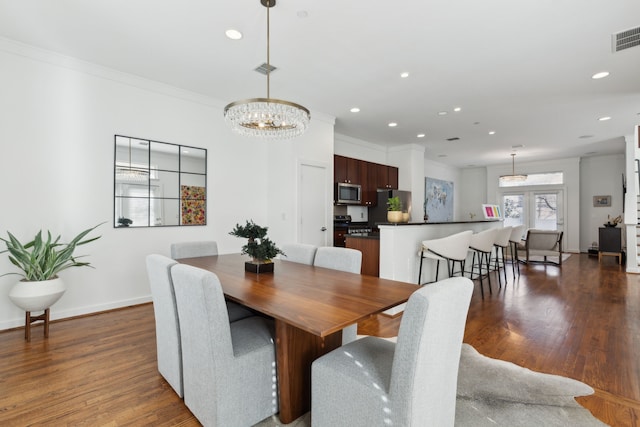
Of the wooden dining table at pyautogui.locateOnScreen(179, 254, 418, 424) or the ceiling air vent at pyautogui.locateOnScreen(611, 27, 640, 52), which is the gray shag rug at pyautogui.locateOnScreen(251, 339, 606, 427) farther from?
the ceiling air vent at pyautogui.locateOnScreen(611, 27, 640, 52)

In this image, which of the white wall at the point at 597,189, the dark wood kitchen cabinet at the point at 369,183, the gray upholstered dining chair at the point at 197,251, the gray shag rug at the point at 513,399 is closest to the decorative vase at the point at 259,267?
the gray upholstered dining chair at the point at 197,251

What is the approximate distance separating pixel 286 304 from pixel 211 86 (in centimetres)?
343

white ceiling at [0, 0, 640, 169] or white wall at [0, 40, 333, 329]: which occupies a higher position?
white ceiling at [0, 0, 640, 169]

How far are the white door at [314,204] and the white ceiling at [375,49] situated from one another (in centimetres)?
98

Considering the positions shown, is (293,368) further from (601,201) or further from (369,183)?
(601,201)

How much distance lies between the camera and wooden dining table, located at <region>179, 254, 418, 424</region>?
1.34 m

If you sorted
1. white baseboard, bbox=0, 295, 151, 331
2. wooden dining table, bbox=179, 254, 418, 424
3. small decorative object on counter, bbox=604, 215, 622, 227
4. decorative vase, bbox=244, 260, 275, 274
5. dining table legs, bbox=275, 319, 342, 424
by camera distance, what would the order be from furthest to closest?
small decorative object on counter, bbox=604, 215, 622, 227, white baseboard, bbox=0, 295, 151, 331, decorative vase, bbox=244, 260, 275, 274, dining table legs, bbox=275, 319, 342, 424, wooden dining table, bbox=179, 254, 418, 424

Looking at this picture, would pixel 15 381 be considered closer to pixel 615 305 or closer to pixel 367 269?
pixel 367 269

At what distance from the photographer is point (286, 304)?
4.86ft

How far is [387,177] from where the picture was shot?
7.07 metres

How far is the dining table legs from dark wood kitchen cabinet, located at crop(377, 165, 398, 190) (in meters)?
5.40

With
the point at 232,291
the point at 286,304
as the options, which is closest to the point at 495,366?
the point at 286,304

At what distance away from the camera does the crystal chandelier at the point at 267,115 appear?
7.76 ft

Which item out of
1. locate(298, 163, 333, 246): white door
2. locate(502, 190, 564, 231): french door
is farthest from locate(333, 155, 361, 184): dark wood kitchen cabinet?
locate(502, 190, 564, 231): french door
